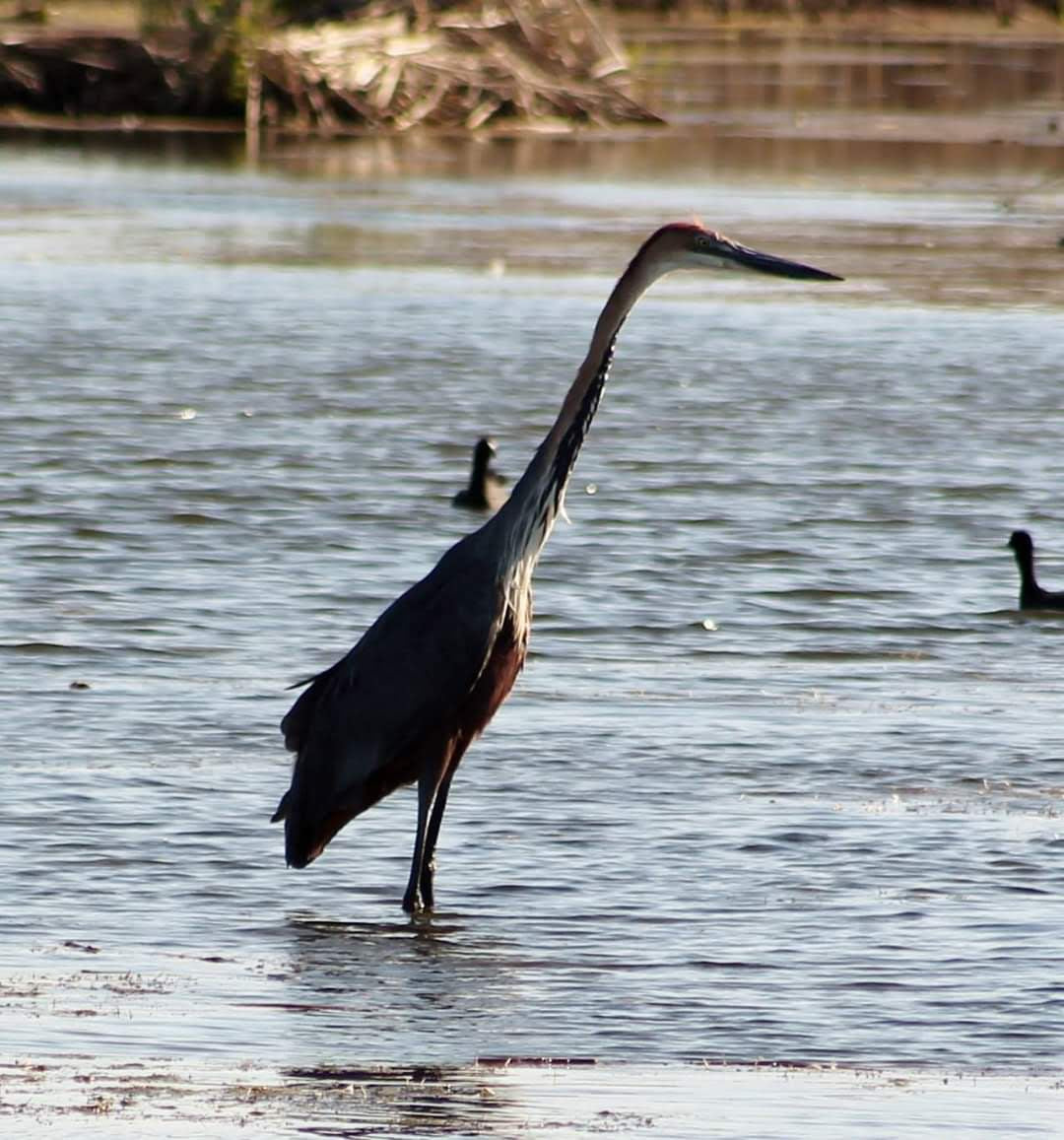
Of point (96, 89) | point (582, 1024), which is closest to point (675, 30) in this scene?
point (96, 89)

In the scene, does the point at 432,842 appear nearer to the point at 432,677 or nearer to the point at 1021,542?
the point at 432,677

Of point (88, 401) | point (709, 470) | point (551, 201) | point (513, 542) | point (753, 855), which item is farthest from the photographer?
point (551, 201)

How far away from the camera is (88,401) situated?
17000mm

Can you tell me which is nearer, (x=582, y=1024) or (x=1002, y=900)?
(x=582, y=1024)

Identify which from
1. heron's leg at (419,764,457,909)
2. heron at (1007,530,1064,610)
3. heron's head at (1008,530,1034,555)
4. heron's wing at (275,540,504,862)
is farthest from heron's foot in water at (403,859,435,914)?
heron's head at (1008,530,1034,555)

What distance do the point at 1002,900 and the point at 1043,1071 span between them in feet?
4.51

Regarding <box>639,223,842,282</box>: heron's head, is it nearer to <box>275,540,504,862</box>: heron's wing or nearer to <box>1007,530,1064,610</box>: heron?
<box>275,540,504,862</box>: heron's wing

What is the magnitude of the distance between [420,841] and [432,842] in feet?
0.16

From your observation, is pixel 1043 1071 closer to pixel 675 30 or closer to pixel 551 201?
pixel 551 201

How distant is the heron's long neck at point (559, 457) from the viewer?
24.1 ft

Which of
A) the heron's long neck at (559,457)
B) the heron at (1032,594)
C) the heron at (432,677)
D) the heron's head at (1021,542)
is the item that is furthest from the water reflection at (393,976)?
the heron's head at (1021,542)

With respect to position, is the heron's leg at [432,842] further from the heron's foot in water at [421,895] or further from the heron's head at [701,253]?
the heron's head at [701,253]

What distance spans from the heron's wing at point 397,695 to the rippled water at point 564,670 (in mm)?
341

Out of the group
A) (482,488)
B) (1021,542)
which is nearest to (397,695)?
(1021,542)
